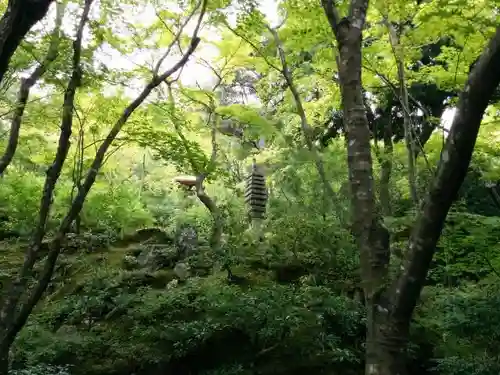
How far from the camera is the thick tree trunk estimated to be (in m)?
2.18

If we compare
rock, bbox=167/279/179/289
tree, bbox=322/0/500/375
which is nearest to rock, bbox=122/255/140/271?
rock, bbox=167/279/179/289

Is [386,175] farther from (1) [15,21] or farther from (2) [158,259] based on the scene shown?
(1) [15,21]

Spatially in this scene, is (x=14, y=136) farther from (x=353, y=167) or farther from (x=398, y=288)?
(x=398, y=288)

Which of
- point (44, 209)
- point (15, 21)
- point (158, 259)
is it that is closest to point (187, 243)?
point (158, 259)

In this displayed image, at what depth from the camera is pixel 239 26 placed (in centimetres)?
661

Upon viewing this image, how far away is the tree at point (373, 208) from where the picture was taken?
214 cm

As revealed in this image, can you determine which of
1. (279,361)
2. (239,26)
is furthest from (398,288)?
(239,26)

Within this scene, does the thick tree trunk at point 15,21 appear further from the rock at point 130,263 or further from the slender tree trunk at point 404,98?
the rock at point 130,263

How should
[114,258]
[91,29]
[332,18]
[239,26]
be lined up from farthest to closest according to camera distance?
1. [114,258]
2. [239,26]
3. [91,29]
4. [332,18]

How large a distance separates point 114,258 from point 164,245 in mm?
864

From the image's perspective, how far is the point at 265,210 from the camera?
820cm

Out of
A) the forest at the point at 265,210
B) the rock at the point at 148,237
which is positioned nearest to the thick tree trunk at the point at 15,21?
the forest at the point at 265,210

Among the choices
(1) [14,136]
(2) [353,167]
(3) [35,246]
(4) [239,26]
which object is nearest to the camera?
(2) [353,167]

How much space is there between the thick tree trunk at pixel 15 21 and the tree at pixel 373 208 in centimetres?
179
